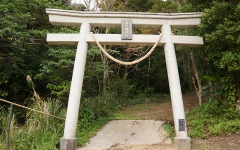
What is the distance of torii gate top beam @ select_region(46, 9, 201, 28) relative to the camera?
16.5 ft

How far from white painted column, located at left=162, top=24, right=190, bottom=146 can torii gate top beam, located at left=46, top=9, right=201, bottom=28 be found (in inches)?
9.0

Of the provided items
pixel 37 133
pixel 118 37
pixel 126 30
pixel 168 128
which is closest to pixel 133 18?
pixel 126 30

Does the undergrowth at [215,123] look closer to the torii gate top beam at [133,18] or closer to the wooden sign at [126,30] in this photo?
the torii gate top beam at [133,18]

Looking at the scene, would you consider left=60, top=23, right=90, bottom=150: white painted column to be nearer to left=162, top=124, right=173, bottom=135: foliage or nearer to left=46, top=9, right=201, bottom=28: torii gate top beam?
left=46, top=9, right=201, bottom=28: torii gate top beam

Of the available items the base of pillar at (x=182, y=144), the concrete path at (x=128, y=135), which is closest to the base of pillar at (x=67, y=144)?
the concrete path at (x=128, y=135)

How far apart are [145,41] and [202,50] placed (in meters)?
1.85

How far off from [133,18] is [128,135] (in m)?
3.17

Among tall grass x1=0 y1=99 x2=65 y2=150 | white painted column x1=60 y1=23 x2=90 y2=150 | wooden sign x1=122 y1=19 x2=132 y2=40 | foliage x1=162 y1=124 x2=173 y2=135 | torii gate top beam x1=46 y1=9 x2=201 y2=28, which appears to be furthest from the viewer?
foliage x1=162 y1=124 x2=173 y2=135

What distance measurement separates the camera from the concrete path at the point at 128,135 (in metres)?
4.91

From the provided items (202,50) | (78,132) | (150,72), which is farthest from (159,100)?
(78,132)

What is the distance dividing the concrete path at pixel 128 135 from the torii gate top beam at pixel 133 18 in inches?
116

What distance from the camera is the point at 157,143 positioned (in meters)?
4.80

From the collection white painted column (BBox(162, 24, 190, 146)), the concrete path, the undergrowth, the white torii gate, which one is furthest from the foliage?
the white torii gate

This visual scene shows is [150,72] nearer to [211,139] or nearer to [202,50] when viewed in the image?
[202,50]
